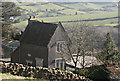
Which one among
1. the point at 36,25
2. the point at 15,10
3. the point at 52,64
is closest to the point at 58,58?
the point at 52,64

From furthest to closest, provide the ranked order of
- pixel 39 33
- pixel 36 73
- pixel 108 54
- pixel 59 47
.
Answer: pixel 39 33
pixel 59 47
pixel 108 54
pixel 36 73

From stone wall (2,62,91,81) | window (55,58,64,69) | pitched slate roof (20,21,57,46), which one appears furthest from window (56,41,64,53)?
stone wall (2,62,91,81)

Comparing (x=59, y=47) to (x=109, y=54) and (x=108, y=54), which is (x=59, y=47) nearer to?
(x=108, y=54)

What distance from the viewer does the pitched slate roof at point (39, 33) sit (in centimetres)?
3547

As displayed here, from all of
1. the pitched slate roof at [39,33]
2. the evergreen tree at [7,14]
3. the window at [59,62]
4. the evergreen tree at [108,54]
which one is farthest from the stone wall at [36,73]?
the evergreen tree at [7,14]

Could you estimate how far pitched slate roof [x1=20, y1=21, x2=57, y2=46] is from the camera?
35469 millimetres

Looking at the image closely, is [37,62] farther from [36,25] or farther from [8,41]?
[8,41]

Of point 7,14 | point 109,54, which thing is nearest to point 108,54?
point 109,54

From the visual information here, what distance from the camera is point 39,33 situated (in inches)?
1447

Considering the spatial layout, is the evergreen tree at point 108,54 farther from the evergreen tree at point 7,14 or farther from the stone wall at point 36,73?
the evergreen tree at point 7,14

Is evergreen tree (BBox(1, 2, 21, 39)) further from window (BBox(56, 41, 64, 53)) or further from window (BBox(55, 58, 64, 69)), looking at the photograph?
window (BBox(55, 58, 64, 69))

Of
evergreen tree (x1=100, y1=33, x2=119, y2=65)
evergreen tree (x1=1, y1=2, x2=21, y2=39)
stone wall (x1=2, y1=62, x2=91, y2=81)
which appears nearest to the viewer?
stone wall (x1=2, y1=62, x2=91, y2=81)

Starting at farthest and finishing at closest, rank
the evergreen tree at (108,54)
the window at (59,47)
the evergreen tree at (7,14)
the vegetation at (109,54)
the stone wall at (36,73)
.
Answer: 1. the evergreen tree at (7,14)
2. the window at (59,47)
3. the evergreen tree at (108,54)
4. the vegetation at (109,54)
5. the stone wall at (36,73)

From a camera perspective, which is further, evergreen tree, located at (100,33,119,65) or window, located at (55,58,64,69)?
window, located at (55,58,64,69)
